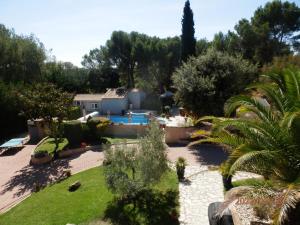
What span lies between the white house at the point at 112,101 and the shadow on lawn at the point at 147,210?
2347cm

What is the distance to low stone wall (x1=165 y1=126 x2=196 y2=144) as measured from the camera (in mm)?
18938

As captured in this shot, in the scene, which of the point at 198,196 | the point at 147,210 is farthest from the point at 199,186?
the point at 147,210

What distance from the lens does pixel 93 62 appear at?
53906 millimetres

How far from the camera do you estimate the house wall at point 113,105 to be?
3466 cm

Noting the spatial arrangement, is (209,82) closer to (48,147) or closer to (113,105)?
(48,147)

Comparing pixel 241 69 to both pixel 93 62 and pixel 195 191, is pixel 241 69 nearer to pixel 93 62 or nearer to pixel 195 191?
pixel 195 191

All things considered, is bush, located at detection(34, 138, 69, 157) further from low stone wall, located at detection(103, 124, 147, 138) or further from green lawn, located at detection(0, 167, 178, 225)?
green lawn, located at detection(0, 167, 178, 225)

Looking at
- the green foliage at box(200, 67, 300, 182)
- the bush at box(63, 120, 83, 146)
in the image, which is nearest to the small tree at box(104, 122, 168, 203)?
the green foliage at box(200, 67, 300, 182)

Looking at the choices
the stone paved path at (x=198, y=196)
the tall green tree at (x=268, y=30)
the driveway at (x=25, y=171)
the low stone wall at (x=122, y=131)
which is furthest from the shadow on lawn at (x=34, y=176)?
the tall green tree at (x=268, y=30)

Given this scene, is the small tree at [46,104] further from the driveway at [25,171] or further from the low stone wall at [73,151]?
the driveway at [25,171]

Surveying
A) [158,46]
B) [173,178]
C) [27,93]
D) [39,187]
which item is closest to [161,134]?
[173,178]

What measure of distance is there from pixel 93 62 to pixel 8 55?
79.0ft

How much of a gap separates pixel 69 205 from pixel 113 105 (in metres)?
24.1

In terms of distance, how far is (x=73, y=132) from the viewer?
19.5 m
